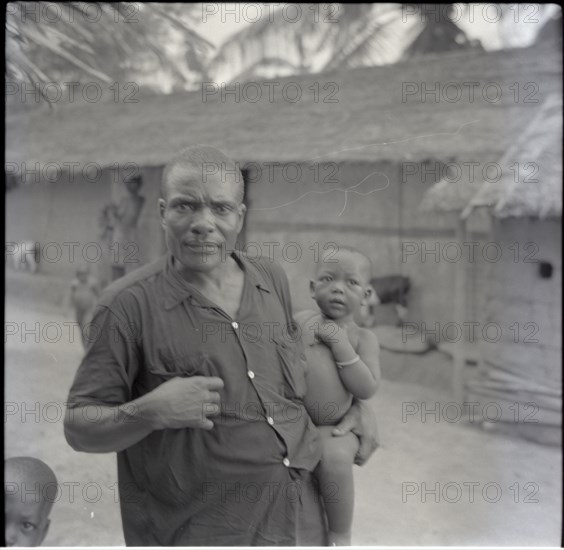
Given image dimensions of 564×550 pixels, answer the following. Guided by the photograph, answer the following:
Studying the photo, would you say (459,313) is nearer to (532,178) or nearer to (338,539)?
(532,178)

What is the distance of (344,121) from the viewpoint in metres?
5.92

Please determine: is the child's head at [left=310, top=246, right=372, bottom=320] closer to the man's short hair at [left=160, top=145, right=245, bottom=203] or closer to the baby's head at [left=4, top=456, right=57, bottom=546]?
the man's short hair at [left=160, top=145, right=245, bottom=203]

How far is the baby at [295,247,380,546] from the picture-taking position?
1.80m

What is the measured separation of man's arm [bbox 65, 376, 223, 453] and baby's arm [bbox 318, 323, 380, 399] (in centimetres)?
35

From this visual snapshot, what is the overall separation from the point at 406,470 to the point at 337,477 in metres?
2.38

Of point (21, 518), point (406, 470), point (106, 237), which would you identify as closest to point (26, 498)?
point (21, 518)

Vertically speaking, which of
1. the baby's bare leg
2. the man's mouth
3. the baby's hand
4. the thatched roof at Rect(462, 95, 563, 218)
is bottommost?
the baby's bare leg

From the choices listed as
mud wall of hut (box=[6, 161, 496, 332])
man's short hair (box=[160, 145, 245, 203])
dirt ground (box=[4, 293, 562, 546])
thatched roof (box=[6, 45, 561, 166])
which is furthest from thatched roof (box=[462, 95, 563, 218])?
man's short hair (box=[160, 145, 245, 203])

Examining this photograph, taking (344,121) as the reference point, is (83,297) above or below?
below

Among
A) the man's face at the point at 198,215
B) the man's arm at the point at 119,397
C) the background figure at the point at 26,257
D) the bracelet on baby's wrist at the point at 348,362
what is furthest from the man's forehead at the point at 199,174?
the background figure at the point at 26,257

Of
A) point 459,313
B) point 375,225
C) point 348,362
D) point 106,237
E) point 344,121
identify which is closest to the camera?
point 348,362

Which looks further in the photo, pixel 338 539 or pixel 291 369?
pixel 338 539

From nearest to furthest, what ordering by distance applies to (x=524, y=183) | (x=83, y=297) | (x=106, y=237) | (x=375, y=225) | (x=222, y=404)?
(x=222, y=404), (x=524, y=183), (x=83, y=297), (x=375, y=225), (x=106, y=237)

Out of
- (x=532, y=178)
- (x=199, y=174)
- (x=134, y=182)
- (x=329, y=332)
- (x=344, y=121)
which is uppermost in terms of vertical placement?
(x=344, y=121)
